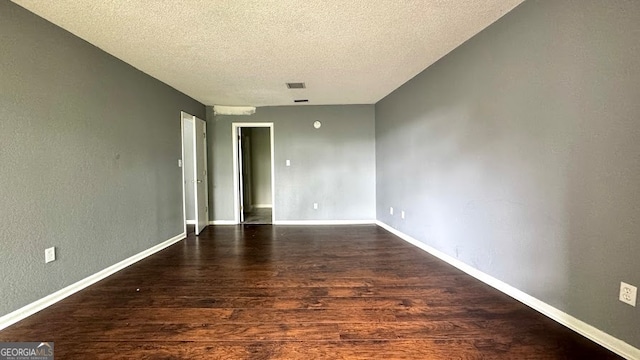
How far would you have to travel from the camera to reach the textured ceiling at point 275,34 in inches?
76.9

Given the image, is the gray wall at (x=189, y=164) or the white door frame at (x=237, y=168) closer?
the gray wall at (x=189, y=164)

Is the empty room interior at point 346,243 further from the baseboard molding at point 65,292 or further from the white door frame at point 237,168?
the white door frame at point 237,168

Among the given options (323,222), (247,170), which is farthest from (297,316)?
(247,170)

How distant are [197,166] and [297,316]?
3.54 m

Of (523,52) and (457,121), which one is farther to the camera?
(457,121)

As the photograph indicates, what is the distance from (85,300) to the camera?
2158mm

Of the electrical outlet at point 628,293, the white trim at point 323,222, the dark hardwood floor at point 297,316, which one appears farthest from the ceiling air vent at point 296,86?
the electrical outlet at point 628,293

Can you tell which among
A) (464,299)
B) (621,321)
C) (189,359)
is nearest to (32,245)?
(189,359)

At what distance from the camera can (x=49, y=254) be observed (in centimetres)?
211

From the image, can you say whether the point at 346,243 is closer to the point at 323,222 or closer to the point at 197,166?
the point at 323,222

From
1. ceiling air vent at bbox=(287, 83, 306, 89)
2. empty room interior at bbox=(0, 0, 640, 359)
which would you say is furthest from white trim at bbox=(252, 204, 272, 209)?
ceiling air vent at bbox=(287, 83, 306, 89)

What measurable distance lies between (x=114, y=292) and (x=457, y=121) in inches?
144

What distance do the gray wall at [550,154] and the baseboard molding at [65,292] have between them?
3.62m

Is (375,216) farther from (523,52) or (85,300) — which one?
(85,300)
